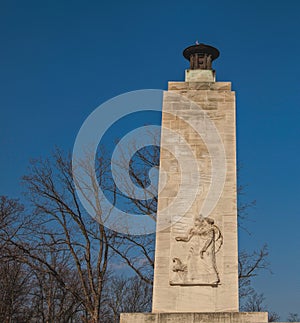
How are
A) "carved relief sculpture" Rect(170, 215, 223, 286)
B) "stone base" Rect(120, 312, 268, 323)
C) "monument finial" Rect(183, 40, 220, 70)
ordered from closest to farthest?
"stone base" Rect(120, 312, 268, 323) → "carved relief sculpture" Rect(170, 215, 223, 286) → "monument finial" Rect(183, 40, 220, 70)

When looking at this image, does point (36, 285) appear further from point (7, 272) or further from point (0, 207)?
point (0, 207)

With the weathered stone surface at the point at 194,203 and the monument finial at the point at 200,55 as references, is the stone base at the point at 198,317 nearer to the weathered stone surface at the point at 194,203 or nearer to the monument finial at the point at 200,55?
the weathered stone surface at the point at 194,203

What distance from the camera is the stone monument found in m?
10.9

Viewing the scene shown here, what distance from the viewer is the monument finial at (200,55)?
45.5 ft

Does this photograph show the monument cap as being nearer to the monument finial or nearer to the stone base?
the monument finial

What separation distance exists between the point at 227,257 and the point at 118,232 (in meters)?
11.1

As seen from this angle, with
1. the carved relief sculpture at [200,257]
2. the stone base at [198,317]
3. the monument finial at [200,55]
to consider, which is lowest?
the stone base at [198,317]

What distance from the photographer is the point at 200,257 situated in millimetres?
11359

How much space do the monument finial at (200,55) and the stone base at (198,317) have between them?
22.2 feet

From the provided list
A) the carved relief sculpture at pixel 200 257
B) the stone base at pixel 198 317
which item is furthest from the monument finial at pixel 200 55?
the stone base at pixel 198 317

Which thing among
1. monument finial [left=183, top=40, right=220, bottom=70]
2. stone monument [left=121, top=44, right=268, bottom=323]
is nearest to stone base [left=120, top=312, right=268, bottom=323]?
stone monument [left=121, top=44, right=268, bottom=323]

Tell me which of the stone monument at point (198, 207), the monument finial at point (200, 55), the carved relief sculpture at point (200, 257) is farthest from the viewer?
the monument finial at point (200, 55)

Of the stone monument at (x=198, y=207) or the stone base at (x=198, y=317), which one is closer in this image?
the stone base at (x=198, y=317)

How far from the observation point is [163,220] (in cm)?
1204
